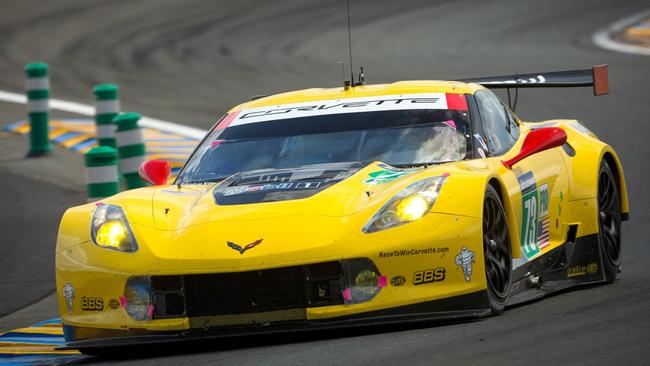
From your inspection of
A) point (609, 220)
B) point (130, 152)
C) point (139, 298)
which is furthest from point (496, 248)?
point (130, 152)

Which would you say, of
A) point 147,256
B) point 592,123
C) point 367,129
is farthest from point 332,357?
point 592,123

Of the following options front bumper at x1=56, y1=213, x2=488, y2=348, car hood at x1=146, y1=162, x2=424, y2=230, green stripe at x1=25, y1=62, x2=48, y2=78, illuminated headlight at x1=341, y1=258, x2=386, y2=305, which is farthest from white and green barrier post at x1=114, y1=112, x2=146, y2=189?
illuminated headlight at x1=341, y1=258, x2=386, y2=305

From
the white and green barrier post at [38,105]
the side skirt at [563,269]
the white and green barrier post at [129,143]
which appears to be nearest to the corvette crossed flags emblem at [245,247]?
the side skirt at [563,269]

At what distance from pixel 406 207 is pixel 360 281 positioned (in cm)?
41

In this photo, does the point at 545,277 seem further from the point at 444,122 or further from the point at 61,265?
the point at 61,265

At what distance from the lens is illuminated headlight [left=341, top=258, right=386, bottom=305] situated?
6.35 metres

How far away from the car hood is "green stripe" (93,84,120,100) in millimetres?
6985

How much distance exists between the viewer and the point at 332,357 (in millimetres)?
5879

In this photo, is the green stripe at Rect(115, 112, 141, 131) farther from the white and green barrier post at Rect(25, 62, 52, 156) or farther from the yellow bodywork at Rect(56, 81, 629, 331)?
the yellow bodywork at Rect(56, 81, 629, 331)

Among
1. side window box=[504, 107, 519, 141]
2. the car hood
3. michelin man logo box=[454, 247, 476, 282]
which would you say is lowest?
michelin man logo box=[454, 247, 476, 282]

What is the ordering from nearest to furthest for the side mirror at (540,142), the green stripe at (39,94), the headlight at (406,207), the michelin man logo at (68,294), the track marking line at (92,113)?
the headlight at (406,207) → the michelin man logo at (68,294) → the side mirror at (540,142) → the green stripe at (39,94) → the track marking line at (92,113)

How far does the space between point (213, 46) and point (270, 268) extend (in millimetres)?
17098

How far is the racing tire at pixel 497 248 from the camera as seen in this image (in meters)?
6.82

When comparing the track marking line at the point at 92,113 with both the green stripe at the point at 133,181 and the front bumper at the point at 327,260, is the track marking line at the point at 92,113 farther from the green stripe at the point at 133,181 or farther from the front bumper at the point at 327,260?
the front bumper at the point at 327,260
